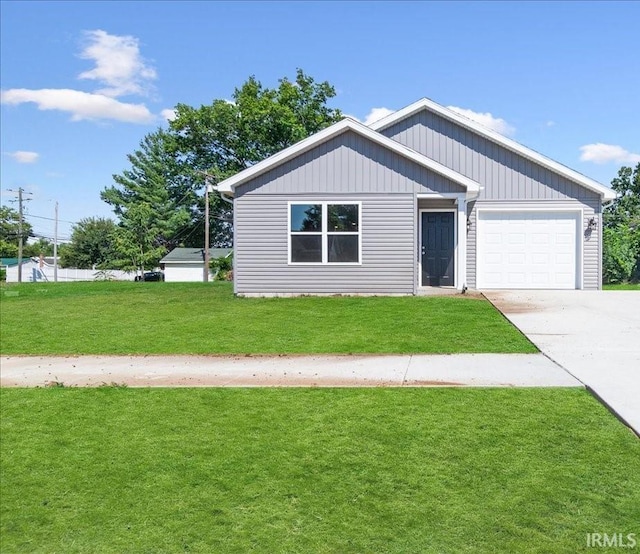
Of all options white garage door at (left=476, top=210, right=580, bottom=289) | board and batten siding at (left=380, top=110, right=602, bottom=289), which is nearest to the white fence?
board and batten siding at (left=380, top=110, right=602, bottom=289)

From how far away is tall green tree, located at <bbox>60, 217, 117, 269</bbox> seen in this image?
65.2 meters

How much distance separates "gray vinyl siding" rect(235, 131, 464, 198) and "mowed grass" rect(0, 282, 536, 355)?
121 inches

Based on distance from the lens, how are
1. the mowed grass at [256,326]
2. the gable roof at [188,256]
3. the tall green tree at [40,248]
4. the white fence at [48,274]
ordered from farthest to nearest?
the tall green tree at [40,248]
the white fence at [48,274]
the gable roof at [188,256]
the mowed grass at [256,326]

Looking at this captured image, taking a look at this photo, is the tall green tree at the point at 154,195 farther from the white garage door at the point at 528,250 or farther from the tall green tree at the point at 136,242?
the white garage door at the point at 528,250

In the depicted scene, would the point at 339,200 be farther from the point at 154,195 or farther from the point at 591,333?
the point at 154,195

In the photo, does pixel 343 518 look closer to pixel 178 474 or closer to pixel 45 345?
pixel 178 474

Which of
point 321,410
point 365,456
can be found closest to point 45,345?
point 321,410

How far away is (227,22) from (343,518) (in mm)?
16775

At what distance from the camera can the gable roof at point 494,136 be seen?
54.6 feet

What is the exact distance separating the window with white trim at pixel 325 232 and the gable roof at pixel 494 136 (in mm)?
4154

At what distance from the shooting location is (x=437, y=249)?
1731 cm

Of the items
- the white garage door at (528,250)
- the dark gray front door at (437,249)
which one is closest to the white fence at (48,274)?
the dark gray front door at (437,249)

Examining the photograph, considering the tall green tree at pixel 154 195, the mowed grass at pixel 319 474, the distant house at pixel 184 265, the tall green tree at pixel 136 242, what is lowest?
the mowed grass at pixel 319 474

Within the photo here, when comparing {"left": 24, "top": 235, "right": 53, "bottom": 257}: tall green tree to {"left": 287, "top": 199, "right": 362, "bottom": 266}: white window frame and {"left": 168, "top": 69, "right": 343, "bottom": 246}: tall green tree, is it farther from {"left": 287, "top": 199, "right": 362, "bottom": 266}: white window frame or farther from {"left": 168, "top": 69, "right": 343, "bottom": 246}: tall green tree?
{"left": 287, "top": 199, "right": 362, "bottom": 266}: white window frame
